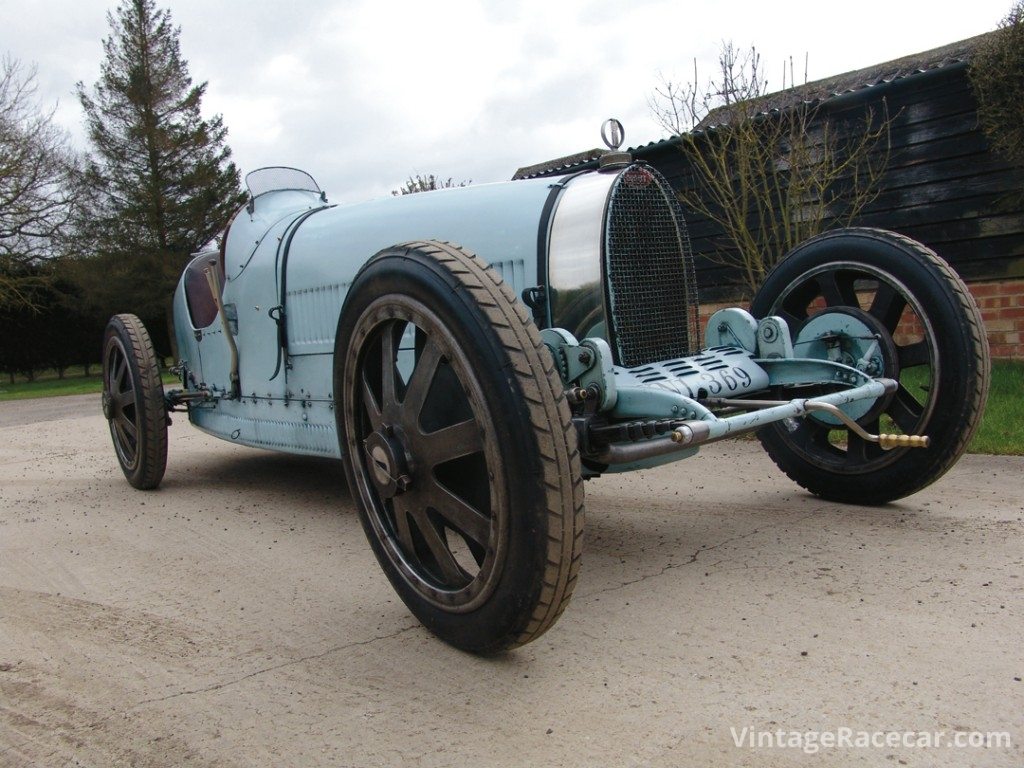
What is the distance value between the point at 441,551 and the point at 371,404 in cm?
56

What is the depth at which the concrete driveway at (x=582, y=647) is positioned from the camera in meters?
2.06

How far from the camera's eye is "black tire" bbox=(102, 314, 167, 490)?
5.24 meters

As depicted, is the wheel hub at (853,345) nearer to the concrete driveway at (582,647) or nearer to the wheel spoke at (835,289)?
the wheel spoke at (835,289)

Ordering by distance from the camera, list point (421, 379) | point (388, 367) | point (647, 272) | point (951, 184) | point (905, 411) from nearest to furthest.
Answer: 1. point (421, 379)
2. point (388, 367)
3. point (647, 272)
4. point (905, 411)
5. point (951, 184)

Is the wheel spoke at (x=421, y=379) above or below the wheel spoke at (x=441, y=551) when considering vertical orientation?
above

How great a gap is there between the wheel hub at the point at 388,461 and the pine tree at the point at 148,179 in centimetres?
2529

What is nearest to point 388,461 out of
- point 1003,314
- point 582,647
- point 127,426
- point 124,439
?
point 582,647

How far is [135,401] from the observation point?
5.28 metres

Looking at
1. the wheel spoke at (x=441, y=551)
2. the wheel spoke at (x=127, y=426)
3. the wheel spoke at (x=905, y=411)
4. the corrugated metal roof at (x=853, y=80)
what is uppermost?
the corrugated metal roof at (x=853, y=80)

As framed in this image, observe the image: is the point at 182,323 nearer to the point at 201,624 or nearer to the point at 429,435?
the point at 201,624

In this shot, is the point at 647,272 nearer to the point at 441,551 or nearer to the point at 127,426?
the point at 441,551

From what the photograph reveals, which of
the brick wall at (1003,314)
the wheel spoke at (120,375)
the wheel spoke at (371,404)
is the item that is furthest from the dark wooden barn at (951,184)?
the wheel spoke at (371,404)

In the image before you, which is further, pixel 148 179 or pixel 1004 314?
pixel 148 179

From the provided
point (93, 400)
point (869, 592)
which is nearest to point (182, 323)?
point (869, 592)
